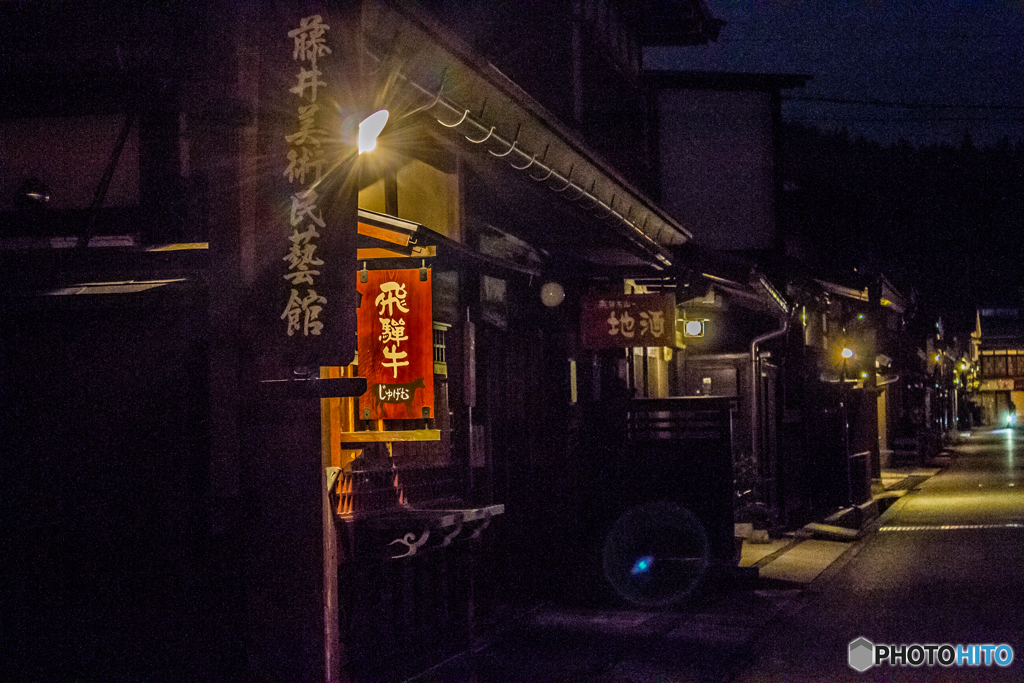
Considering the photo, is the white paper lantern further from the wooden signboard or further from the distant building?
the distant building

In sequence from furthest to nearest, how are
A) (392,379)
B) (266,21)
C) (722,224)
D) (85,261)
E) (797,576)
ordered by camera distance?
1. (722,224)
2. (797,576)
3. (392,379)
4. (85,261)
5. (266,21)

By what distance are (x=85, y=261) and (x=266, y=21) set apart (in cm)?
230

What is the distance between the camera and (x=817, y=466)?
975 inches

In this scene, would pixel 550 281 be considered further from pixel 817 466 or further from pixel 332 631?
Answer: pixel 817 466

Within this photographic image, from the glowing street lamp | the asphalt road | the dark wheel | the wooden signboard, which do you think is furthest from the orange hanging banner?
the wooden signboard

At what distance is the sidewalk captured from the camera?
33.2 ft

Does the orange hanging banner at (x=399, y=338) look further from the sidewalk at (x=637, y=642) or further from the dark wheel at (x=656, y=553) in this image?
the dark wheel at (x=656, y=553)

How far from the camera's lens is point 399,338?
892cm

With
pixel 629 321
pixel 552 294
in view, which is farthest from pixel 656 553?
pixel 552 294

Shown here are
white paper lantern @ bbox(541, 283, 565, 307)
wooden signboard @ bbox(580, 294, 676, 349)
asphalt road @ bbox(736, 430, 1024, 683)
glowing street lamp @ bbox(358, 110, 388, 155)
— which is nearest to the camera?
glowing street lamp @ bbox(358, 110, 388, 155)

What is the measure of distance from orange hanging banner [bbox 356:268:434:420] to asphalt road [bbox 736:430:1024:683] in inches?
158

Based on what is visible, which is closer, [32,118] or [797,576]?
[32,118]

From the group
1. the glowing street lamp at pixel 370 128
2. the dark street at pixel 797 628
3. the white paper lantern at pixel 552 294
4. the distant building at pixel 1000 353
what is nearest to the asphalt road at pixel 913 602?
the dark street at pixel 797 628

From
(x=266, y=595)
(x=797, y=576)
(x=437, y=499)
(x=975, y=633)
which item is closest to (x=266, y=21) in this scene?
(x=266, y=595)
